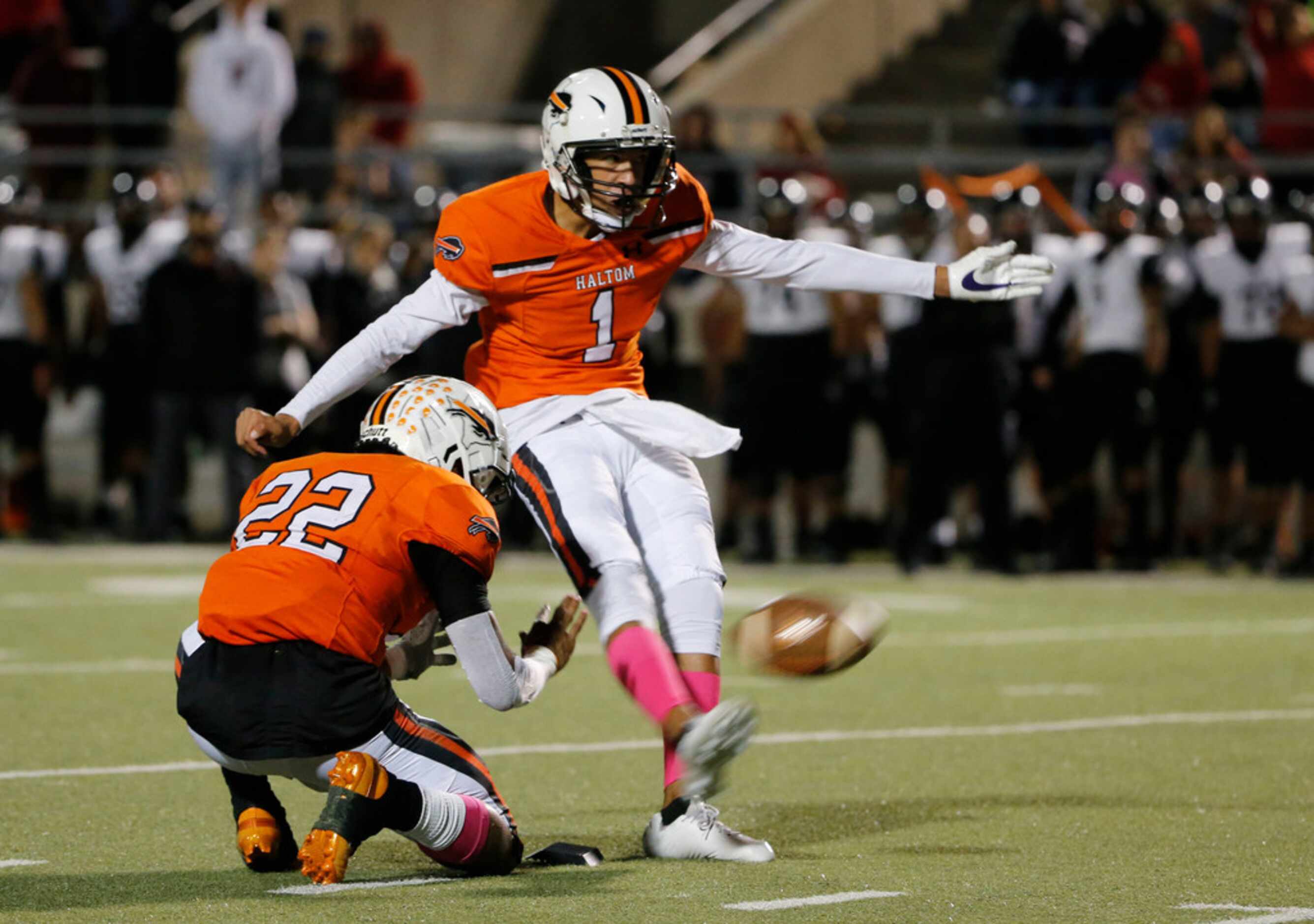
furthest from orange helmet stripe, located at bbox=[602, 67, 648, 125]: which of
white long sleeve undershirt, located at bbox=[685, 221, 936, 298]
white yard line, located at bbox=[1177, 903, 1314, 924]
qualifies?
white yard line, located at bbox=[1177, 903, 1314, 924]

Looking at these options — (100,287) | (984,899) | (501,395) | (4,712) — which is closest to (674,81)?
(100,287)

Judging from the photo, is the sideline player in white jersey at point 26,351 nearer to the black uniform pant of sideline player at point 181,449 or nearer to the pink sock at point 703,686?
the black uniform pant of sideline player at point 181,449

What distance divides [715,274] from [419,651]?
4.06ft

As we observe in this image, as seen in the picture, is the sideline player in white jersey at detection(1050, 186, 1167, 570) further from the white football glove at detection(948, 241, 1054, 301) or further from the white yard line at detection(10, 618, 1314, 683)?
the white football glove at detection(948, 241, 1054, 301)

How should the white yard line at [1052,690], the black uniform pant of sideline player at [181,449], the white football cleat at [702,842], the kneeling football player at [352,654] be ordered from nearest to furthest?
the kneeling football player at [352,654] → the white football cleat at [702,842] → the white yard line at [1052,690] → the black uniform pant of sideline player at [181,449]

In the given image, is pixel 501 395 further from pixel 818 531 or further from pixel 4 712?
pixel 818 531

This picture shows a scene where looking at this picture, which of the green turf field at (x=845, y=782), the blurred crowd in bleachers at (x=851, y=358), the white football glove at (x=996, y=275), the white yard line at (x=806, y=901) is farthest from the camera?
the blurred crowd in bleachers at (x=851, y=358)

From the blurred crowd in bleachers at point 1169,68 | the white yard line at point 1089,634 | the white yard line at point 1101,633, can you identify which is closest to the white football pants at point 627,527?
the white yard line at point 1089,634

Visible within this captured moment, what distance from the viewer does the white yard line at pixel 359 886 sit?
4758 millimetres

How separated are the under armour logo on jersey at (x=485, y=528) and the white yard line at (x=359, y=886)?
2.44ft

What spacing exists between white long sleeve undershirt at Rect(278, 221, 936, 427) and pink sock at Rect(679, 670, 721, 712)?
1013 mm

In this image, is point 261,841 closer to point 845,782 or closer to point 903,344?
point 845,782

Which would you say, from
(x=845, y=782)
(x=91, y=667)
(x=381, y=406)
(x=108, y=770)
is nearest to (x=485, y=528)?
(x=381, y=406)

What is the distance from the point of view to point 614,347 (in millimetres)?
5715
